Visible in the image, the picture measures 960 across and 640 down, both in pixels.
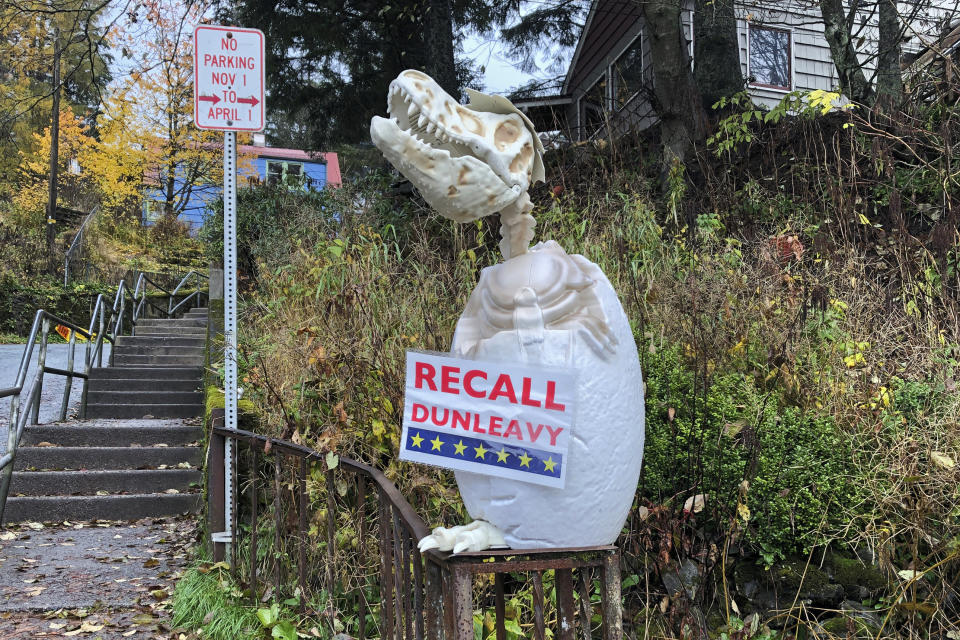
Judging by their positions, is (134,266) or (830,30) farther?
(134,266)

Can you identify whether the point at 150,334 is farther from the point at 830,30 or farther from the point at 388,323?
the point at 830,30

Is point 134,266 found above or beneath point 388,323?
above

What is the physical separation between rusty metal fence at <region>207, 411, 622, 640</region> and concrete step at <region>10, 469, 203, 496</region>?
6.99 feet

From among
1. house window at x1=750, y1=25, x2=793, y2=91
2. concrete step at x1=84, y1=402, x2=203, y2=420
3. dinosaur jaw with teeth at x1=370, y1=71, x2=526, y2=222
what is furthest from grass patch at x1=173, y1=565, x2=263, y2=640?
house window at x1=750, y1=25, x2=793, y2=91

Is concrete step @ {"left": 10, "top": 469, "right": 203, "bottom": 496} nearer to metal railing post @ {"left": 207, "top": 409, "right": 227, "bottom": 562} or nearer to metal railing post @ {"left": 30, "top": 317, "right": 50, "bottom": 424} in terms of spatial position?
metal railing post @ {"left": 30, "top": 317, "right": 50, "bottom": 424}

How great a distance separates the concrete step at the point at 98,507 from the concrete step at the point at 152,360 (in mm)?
3634

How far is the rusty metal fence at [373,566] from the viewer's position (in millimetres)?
1789

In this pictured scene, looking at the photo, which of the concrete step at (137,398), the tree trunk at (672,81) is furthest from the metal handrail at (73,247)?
the tree trunk at (672,81)

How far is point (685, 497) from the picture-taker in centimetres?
319

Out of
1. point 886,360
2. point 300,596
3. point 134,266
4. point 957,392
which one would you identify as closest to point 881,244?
point 886,360

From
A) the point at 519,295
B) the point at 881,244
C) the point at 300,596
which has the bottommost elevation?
the point at 300,596

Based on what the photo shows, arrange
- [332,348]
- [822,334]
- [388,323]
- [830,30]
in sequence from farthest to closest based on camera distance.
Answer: [830,30], [388,323], [332,348], [822,334]

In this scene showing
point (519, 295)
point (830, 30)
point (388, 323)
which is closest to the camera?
→ point (519, 295)

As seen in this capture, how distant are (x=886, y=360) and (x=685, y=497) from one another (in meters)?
1.39
